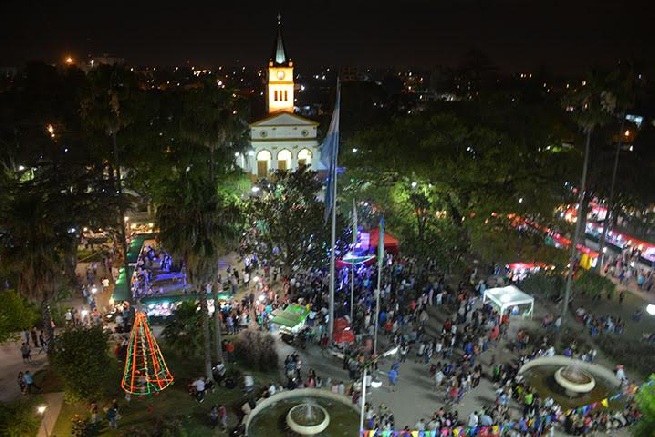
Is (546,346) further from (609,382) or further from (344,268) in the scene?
(344,268)

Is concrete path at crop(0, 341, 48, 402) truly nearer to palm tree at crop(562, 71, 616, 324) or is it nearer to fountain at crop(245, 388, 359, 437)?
fountain at crop(245, 388, 359, 437)

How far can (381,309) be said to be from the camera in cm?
2759

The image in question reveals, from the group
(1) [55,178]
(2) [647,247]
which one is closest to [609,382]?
(2) [647,247]

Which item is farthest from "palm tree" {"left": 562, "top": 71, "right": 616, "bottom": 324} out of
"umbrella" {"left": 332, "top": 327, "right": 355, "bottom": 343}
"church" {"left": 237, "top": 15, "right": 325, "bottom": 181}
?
"church" {"left": 237, "top": 15, "right": 325, "bottom": 181}

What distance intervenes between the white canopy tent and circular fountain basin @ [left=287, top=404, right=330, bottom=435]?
1140 centimetres

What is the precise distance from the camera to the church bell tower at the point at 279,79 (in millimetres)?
53625

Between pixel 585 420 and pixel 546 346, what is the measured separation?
5.70m

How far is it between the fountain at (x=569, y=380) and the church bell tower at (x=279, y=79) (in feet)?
121

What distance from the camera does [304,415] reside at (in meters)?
19.4

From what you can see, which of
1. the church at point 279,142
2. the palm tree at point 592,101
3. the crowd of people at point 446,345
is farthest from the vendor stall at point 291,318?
the church at point 279,142

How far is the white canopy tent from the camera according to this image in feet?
86.5


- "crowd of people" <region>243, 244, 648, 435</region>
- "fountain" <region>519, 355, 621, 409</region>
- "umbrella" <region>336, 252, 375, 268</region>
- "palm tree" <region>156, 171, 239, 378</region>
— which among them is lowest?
"fountain" <region>519, 355, 621, 409</region>

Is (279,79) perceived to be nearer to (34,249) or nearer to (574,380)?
(34,249)

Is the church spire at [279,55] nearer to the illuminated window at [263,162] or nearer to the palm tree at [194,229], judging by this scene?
the illuminated window at [263,162]
